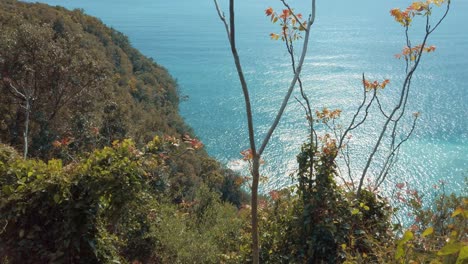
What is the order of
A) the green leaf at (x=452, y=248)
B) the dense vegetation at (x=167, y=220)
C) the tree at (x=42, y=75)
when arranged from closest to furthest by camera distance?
the green leaf at (x=452, y=248)
the dense vegetation at (x=167, y=220)
the tree at (x=42, y=75)

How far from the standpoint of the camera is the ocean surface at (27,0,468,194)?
20.1 m

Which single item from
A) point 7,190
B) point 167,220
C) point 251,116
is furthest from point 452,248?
point 167,220

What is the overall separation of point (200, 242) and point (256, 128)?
18.4 m

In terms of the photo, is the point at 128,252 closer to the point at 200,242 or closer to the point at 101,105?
the point at 200,242

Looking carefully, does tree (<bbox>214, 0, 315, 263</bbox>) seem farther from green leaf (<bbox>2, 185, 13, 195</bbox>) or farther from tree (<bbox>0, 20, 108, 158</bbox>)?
tree (<bbox>0, 20, 108, 158</bbox>)

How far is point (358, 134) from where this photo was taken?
71.3ft

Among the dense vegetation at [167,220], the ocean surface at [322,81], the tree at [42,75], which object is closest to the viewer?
the dense vegetation at [167,220]

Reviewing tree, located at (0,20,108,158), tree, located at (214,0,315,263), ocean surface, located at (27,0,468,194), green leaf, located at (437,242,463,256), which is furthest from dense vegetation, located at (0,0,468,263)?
ocean surface, located at (27,0,468,194)

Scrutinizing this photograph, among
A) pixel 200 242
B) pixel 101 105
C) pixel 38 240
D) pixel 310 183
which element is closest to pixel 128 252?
pixel 200 242

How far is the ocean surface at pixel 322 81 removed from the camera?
20.1m

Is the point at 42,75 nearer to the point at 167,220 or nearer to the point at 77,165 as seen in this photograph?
the point at 167,220

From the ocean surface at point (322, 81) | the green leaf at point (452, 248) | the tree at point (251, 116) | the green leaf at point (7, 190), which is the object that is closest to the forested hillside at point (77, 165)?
the green leaf at point (7, 190)

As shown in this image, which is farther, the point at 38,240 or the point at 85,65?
the point at 85,65

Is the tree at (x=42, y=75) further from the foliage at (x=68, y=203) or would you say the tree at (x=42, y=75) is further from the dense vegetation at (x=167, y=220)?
the foliage at (x=68, y=203)
